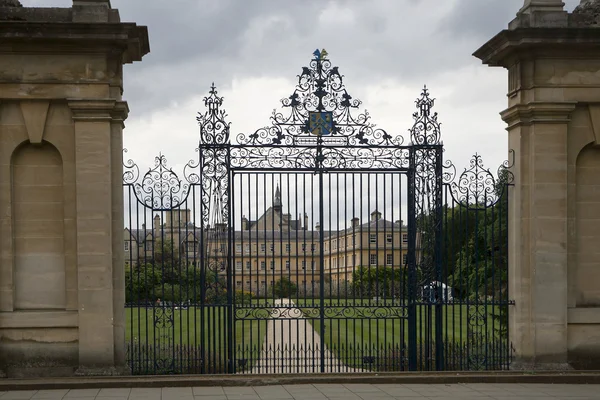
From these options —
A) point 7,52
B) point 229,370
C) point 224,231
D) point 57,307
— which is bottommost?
point 229,370

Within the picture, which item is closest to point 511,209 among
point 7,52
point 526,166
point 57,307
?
point 526,166

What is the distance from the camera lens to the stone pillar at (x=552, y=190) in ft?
39.2

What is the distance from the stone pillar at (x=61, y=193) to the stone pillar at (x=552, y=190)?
20.2ft

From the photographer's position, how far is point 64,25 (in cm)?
1096

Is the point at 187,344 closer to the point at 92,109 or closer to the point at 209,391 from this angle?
the point at 209,391

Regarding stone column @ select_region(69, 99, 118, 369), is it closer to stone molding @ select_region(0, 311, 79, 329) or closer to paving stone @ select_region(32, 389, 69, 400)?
stone molding @ select_region(0, 311, 79, 329)

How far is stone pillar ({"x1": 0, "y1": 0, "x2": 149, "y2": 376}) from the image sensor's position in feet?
36.7

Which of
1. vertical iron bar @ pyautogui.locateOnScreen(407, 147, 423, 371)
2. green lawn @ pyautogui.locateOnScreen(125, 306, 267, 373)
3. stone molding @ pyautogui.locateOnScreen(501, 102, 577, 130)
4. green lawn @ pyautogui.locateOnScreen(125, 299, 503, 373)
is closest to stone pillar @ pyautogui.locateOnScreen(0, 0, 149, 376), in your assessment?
green lawn @ pyautogui.locateOnScreen(125, 306, 267, 373)

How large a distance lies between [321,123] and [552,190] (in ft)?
12.5

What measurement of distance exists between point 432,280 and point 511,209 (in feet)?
5.68

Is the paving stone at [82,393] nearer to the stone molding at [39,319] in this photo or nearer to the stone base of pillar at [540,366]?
the stone molding at [39,319]

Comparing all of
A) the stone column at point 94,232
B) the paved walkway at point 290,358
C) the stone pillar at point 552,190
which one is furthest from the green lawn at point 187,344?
the stone pillar at point 552,190

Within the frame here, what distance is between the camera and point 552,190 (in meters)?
12.0

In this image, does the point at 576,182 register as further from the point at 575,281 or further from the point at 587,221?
the point at 575,281
